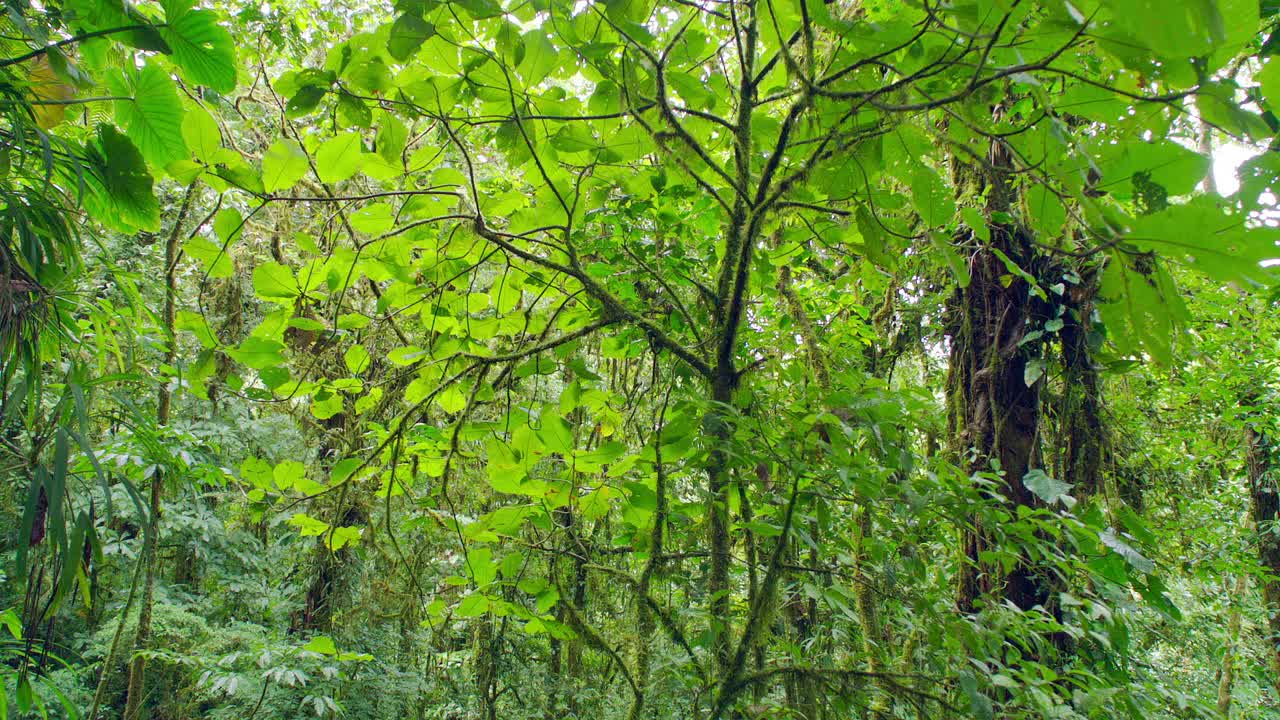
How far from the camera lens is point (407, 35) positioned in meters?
0.70

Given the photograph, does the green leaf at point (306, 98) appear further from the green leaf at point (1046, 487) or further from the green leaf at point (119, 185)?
the green leaf at point (1046, 487)

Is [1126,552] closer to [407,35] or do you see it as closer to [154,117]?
[407,35]

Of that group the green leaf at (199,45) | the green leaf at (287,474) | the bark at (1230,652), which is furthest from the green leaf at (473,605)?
the bark at (1230,652)

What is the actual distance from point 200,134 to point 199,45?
0.11 metres

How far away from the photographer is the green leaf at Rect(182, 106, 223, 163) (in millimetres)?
759

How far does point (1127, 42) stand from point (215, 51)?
3.16 feet

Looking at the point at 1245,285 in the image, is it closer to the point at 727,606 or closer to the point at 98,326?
the point at 727,606

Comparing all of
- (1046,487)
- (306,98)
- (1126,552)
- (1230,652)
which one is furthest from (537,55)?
(1230,652)

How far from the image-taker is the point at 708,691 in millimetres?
1004

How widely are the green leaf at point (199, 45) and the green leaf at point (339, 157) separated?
13 cm

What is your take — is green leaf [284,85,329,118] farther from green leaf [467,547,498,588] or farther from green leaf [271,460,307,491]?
green leaf [467,547,498,588]

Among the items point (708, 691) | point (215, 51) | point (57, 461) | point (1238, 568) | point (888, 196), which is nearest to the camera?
point (57, 461)

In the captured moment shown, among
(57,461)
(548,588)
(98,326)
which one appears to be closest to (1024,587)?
(548,588)

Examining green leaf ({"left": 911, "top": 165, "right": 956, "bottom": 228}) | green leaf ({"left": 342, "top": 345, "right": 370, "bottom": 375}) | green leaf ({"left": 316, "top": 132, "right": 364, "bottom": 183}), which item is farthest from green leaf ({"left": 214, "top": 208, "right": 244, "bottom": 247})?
green leaf ({"left": 911, "top": 165, "right": 956, "bottom": 228})
